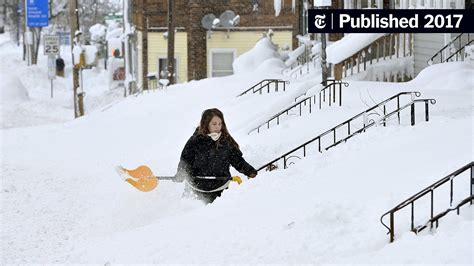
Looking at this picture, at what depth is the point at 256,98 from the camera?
23.5 m

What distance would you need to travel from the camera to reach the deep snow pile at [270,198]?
10.3 meters

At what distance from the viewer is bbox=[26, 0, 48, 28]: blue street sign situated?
62562mm

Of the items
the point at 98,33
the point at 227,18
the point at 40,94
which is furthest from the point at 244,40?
the point at 98,33

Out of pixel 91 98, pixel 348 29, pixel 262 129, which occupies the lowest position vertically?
pixel 91 98

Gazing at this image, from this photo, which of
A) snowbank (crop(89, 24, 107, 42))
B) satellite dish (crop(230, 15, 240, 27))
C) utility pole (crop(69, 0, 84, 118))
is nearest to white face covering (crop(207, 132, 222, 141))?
utility pole (crop(69, 0, 84, 118))

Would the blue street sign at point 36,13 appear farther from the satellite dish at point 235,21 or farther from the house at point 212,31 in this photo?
the satellite dish at point 235,21

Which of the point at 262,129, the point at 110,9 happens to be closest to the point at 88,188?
the point at 262,129

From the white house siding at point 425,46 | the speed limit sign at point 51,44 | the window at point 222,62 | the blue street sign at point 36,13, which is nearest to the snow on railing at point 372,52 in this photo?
the white house siding at point 425,46

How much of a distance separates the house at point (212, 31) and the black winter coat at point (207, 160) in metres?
30.6

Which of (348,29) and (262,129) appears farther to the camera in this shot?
(262,129)

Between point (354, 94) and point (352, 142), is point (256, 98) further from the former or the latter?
point (352, 142)

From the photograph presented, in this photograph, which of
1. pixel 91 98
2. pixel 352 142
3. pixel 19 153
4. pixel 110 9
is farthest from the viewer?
pixel 110 9

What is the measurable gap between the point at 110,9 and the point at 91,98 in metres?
49.1

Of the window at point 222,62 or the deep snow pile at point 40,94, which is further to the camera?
the window at point 222,62
